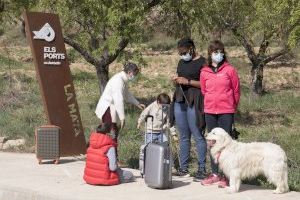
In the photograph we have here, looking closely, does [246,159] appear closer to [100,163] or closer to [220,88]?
[220,88]

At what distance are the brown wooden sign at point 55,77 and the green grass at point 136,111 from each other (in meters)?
0.91

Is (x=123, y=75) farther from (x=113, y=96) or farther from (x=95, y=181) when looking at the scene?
(x=95, y=181)

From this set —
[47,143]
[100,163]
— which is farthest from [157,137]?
[47,143]

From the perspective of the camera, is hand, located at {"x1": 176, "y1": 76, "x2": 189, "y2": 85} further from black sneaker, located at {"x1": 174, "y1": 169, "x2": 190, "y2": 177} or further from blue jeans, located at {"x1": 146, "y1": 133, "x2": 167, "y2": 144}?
black sneaker, located at {"x1": 174, "y1": 169, "x2": 190, "y2": 177}

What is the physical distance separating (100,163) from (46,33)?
314 cm

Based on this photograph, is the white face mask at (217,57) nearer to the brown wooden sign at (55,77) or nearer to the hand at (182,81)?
the hand at (182,81)

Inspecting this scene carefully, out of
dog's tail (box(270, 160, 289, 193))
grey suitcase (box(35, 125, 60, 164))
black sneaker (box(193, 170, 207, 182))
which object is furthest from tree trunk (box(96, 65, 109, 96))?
dog's tail (box(270, 160, 289, 193))

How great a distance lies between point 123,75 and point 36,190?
2.10 m

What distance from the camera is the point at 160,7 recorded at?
19547 mm

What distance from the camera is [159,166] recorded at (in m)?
8.13

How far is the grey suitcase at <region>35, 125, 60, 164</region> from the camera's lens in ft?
34.1

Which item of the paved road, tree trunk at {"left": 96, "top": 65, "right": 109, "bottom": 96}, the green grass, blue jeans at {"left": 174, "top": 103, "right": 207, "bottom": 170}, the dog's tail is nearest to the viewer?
the dog's tail

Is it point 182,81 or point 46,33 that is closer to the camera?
point 182,81

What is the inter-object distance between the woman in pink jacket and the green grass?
105 centimetres
